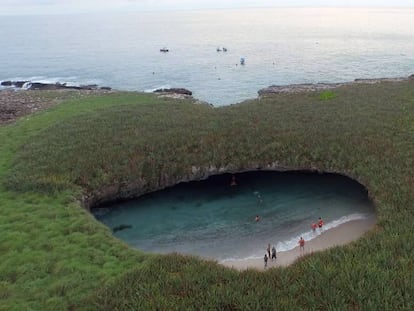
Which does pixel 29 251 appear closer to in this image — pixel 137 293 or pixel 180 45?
pixel 137 293

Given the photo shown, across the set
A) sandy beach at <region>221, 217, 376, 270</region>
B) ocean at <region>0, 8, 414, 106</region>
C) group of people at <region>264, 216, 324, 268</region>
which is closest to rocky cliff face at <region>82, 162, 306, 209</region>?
group of people at <region>264, 216, 324, 268</region>

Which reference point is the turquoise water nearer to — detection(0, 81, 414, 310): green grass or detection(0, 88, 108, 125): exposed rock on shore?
detection(0, 81, 414, 310): green grass

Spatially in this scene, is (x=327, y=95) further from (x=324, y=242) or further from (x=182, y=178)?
(x=324, y=242)

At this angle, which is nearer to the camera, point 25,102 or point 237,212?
point 237,212

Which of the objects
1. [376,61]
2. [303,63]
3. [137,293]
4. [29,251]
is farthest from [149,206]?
[376,61]

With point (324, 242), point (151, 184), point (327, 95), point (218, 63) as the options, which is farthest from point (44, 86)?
point (324, 242)

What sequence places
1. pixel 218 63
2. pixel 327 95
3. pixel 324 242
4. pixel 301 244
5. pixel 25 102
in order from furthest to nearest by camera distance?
1. pixel 218 63
2. pixel 25 102
3. pixel 327 95
4. pixel 324 242
5. pixel 301 244

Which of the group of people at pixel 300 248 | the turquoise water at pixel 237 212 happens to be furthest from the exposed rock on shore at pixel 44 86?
the group of people at pixel 300 248
